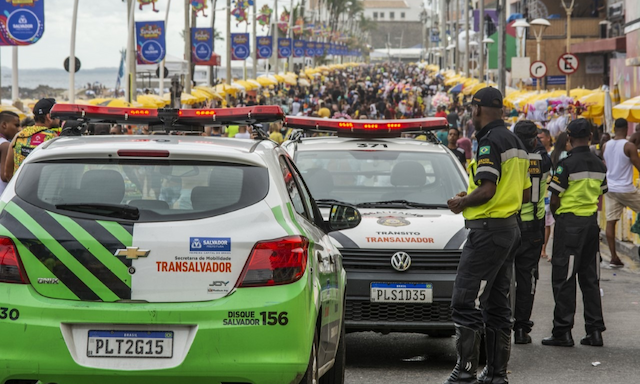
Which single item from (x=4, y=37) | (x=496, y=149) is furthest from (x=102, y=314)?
(x=4, y=37)

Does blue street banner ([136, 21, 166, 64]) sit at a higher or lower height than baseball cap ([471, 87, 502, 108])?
higher

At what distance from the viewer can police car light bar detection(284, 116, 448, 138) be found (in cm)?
970

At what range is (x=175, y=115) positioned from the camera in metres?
7.29

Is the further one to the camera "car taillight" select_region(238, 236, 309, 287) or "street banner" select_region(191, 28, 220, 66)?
"street banner" select_region(191, 28, 220, 66)

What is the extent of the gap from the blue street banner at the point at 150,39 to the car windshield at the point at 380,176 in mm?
24017

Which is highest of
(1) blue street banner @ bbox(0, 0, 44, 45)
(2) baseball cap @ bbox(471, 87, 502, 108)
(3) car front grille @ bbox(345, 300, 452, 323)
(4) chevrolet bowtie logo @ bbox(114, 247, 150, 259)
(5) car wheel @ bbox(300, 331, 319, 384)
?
(1) blue street banner @ bbox(0, 0, 44, 45)

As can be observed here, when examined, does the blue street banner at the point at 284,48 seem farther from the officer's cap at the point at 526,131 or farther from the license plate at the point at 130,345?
the license plate at the point at 130,345

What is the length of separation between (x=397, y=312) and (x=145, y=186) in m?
3.12

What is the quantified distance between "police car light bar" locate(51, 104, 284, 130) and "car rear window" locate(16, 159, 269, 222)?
183 cm

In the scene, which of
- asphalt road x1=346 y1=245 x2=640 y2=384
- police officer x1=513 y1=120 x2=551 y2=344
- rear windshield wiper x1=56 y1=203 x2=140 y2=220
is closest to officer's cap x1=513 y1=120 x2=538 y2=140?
police officer x1=513 y1=120 x2=551 y2=344

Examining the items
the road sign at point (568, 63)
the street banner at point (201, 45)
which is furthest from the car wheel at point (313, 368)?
the street banner at point (201, 45)

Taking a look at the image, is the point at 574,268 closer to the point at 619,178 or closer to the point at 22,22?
the point at 619,178

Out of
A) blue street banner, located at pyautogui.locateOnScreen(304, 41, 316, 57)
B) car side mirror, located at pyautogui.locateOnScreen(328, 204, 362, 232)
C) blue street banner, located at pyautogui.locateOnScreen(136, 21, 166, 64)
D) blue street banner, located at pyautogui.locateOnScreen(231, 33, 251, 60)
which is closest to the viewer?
car side mirror, located at pyautogui.locateOnScreen(328, 204, 362, 232)

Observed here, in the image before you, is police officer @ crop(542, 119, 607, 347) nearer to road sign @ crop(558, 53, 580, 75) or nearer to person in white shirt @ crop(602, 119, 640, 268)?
person in white shirt @ crop(602, 119, 640, 268)
